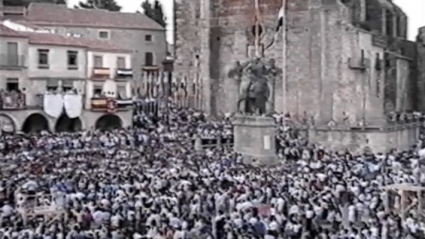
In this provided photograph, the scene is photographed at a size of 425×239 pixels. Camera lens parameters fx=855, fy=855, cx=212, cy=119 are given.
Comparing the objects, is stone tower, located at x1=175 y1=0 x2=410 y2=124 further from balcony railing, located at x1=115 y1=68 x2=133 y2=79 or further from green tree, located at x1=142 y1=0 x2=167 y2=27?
green tree, located at x1=142 y1=0 x2=167 y2=27

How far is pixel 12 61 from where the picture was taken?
4622cm

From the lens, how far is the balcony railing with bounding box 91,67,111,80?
50188 mm

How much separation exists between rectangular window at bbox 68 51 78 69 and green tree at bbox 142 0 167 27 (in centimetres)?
3072

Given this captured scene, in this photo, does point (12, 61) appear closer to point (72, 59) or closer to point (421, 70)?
point (72, 59)

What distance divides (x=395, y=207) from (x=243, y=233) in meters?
6.29

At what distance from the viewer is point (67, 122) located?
4822cm

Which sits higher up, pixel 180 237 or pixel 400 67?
pixel 400 67

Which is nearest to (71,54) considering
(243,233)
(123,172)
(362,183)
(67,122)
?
(67,122)

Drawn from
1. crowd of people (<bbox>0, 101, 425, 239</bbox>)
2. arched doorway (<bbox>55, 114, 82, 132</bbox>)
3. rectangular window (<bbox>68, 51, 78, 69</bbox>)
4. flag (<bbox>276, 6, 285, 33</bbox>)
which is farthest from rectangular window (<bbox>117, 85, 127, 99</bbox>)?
crowd of people (<bbox>0, 101, 425, 239</bbox>)

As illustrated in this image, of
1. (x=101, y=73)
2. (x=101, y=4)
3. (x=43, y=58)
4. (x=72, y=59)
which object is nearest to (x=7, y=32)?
(x=43, y=58)

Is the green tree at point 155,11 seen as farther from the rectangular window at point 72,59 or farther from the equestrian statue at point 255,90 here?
the equestrian statue at point 255,90

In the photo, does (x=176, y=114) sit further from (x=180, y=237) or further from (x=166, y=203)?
(x=180, y=237)

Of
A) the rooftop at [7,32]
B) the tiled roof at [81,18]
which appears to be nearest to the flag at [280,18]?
the tiled roof at [81,18]

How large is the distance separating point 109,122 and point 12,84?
21.9 feet
